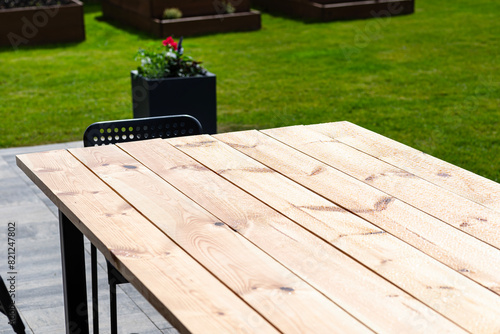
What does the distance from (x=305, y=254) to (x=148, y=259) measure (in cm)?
36

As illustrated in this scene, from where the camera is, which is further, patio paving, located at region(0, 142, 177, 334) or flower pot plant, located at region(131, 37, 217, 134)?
flower pot plant, located at region(131, 37, 217, 134)

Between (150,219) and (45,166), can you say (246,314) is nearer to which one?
(150,219)

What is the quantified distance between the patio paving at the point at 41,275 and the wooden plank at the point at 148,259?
A: 3.48 feet

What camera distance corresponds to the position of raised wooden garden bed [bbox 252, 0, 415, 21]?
12.0 meters

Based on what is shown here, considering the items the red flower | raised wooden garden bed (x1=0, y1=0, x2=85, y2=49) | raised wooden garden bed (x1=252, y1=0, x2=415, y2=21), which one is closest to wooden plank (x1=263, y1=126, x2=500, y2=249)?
the red flower

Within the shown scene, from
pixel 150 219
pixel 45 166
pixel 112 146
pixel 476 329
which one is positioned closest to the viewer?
pixel 476 329

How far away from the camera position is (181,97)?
5227mm

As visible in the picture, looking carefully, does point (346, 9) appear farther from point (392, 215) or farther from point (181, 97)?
point (392, 215)

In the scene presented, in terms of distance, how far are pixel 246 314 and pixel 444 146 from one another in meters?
4.64

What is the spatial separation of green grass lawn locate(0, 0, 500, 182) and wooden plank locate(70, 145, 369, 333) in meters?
3.50

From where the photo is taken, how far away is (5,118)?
6.81 meters

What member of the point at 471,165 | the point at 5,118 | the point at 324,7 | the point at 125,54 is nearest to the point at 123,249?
the point at 471,165

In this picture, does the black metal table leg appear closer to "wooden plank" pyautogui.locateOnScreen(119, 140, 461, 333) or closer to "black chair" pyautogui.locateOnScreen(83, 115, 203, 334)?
"black chair" pyautogui.locateOnScreen(83, 115, 203, 334)

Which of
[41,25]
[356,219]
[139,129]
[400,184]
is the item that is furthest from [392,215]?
[41,25]
